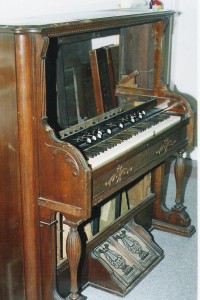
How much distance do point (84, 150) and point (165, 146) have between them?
0.74m

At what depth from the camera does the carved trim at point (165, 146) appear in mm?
2926

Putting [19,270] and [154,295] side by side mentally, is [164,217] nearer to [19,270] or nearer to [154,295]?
[154,295]

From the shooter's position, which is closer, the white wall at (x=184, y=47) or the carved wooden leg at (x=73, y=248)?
the carved wooden leg at (x=73, y=248)

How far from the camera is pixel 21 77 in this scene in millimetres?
2102

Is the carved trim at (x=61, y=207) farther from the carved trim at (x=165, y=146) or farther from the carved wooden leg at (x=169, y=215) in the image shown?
the carved wooden leg at (x=169, y=215)

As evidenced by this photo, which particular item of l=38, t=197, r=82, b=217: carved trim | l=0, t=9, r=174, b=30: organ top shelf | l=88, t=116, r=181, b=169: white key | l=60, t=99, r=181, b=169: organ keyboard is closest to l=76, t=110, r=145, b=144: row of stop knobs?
l=60, t=99, r=181, b=169: organ keyboard

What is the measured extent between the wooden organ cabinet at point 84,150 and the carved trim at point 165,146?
0.06 ft

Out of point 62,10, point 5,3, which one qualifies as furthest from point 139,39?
point 5,3

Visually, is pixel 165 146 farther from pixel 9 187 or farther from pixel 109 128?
pixel 9 187

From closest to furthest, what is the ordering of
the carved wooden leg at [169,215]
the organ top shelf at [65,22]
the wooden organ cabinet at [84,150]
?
1. the organ top shelf at [65,22]
2. the wooden organ cabinet at [84,150]
3. the carved wooden leg at [169,215]

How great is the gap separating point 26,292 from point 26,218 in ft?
1.31

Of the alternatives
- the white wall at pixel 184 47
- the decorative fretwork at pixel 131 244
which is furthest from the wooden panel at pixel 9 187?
the white wall at pixel 184 47

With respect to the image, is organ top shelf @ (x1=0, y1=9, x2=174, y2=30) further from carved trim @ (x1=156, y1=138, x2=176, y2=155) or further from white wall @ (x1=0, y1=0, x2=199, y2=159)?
white wall @ (x1=0, y1=0, x2=199, y2=159)

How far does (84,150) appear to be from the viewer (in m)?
2.42
